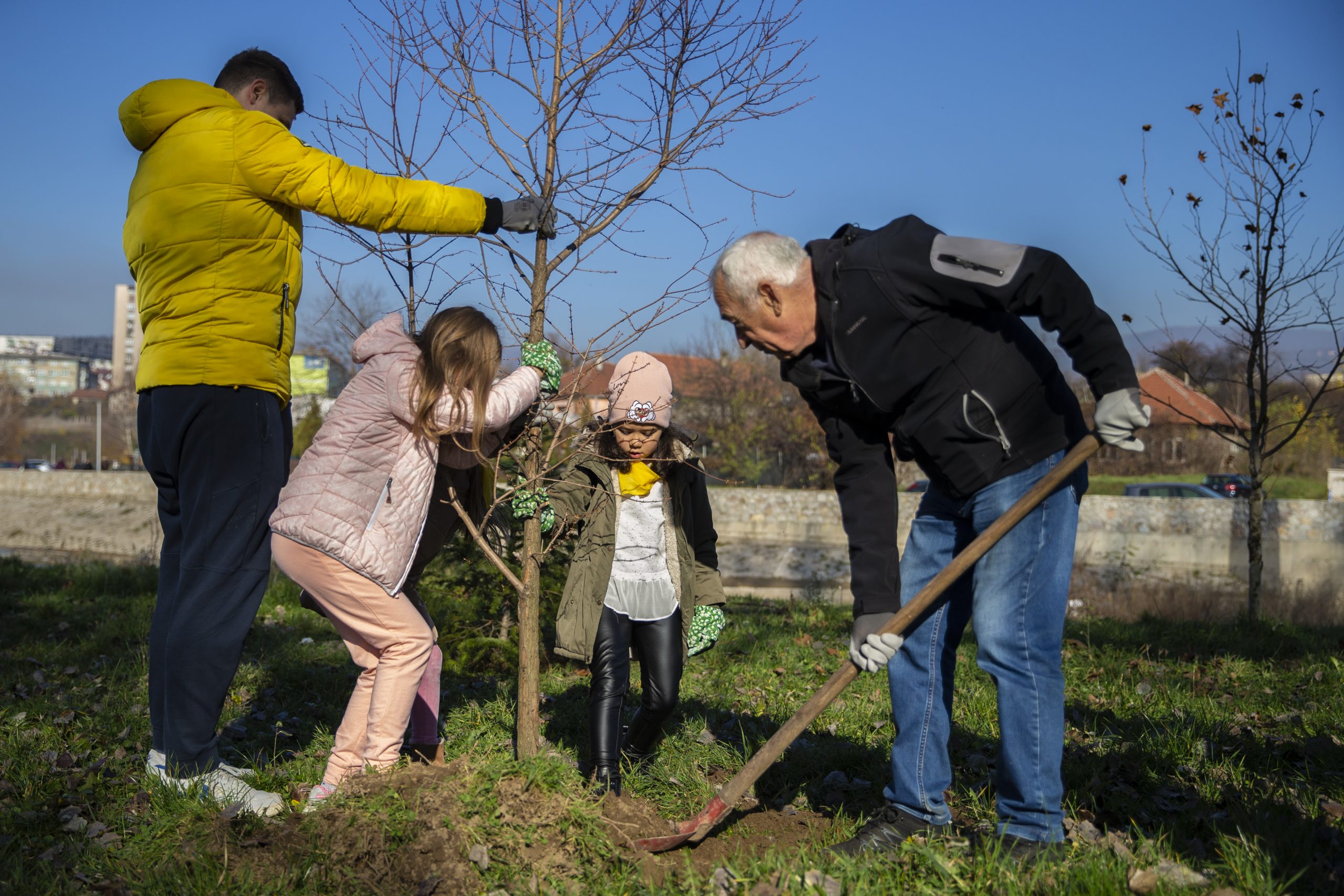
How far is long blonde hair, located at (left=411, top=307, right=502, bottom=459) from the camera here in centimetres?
302

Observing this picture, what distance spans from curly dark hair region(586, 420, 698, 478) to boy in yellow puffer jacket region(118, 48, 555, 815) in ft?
3.33

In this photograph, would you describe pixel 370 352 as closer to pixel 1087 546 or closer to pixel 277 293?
pixel 277 293

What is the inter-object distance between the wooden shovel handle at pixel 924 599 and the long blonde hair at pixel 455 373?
1344 mm

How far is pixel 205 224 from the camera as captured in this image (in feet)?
9.78

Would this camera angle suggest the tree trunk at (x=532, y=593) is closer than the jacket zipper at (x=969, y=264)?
No

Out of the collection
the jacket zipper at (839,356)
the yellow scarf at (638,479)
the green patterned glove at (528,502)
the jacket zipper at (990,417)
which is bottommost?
the green patterned glove at (528,502)

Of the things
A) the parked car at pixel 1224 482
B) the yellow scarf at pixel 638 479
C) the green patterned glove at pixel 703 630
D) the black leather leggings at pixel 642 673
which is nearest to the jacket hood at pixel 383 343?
the yellow scarf at pixel 638 479

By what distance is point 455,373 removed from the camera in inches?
120

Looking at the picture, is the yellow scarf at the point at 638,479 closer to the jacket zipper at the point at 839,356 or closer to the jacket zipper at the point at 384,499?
the jacket zipper at the point at 384,499

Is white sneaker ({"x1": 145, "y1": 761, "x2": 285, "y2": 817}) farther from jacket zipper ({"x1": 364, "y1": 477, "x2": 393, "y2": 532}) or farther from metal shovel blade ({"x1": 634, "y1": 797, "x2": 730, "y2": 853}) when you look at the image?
metal shovel blade ({"x1": 634, "y1": 797, "x2": 730, "y2": 853})

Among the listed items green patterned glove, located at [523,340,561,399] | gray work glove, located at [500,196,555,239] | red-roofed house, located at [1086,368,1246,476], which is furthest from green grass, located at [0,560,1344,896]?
red-roofed house, located at [1086,368,1246,476]

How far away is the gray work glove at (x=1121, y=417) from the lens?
7.67 ft

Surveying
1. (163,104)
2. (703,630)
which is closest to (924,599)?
(703,630)

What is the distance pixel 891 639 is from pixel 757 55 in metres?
2.36
